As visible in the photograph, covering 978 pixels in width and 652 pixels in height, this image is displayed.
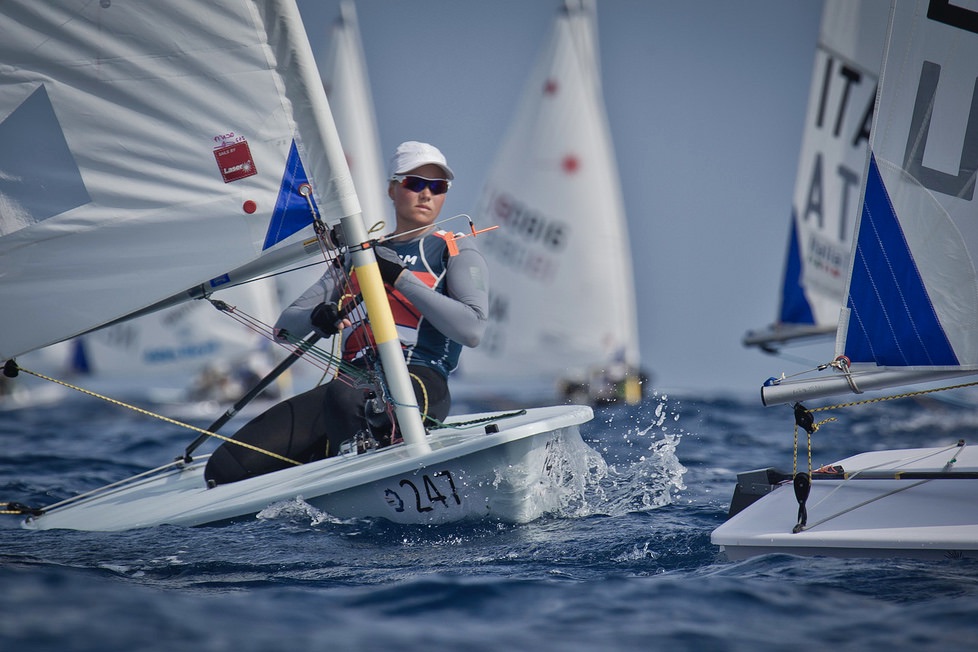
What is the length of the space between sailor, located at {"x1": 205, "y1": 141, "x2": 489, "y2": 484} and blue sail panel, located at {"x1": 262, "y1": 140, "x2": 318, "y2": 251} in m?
0.29

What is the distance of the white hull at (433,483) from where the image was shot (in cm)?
328

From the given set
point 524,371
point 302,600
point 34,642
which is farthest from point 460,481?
point 524,371

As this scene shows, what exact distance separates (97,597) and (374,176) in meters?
13.7

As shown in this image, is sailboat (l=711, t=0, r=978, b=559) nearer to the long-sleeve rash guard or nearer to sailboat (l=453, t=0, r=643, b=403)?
the long-sleeve rash guard

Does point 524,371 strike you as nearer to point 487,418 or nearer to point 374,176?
point 374,176

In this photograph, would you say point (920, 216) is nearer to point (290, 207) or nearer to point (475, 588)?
point (475, 588)

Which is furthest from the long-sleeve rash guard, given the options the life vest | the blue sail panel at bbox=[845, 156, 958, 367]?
the blue sail panel at bbox=[845, 156, 958, 367]

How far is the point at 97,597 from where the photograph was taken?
240 cm

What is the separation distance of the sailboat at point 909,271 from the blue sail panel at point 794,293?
833 cm

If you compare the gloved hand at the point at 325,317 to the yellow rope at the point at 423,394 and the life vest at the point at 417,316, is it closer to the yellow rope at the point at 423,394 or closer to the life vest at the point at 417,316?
the life vest at the point at 417,316

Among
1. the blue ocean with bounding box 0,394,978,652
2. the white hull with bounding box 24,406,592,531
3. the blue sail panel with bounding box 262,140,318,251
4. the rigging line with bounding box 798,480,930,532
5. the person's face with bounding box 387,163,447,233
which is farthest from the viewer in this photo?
the person's face with bounding box 387,163,447,233

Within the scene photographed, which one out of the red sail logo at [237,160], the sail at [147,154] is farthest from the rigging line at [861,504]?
the red sail logo at [237,160]

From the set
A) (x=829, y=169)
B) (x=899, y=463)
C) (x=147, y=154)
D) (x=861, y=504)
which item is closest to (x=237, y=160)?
(x=147, y=154)

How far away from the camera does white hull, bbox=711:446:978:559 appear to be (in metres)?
2.67
